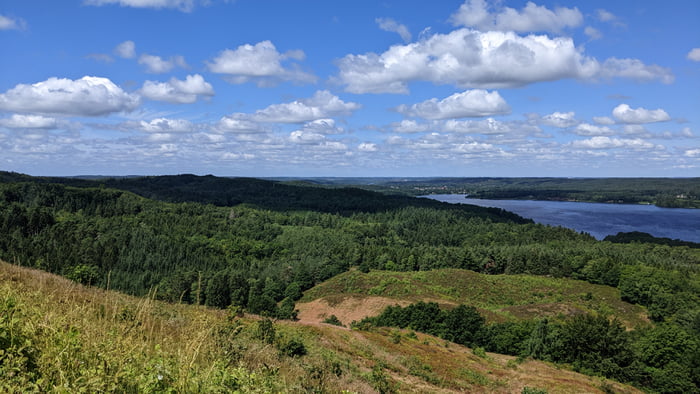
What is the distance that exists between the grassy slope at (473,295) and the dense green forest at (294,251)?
428 centimetres

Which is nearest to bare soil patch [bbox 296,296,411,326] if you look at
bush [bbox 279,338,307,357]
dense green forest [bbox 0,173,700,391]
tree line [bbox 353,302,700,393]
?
dense green forest [bbox 0,173,700,391]

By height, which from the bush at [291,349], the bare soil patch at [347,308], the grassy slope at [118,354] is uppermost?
the grassy slope at [118,354]

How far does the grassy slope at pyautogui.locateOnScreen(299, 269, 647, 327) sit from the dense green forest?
4275 millimetres

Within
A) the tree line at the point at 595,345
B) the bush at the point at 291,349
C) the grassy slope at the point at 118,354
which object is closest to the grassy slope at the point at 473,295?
the tree line at the point at 595,345

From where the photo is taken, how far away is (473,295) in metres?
61.8

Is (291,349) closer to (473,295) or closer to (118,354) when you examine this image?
(118,354)

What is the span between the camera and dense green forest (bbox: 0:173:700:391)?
180 feet

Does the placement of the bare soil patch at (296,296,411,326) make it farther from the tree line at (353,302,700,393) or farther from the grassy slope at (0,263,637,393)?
the grassy slope at (0,263,637,393)

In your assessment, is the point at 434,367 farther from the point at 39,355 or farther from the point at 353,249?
the point at 353,249

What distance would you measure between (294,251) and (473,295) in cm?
6116

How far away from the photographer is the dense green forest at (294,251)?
54.9 m

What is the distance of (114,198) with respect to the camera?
5709 inches

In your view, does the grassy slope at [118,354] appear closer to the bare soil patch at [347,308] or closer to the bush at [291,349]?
the bush at [291,349]

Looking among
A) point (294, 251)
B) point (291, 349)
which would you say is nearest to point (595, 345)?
point (291, 349)
